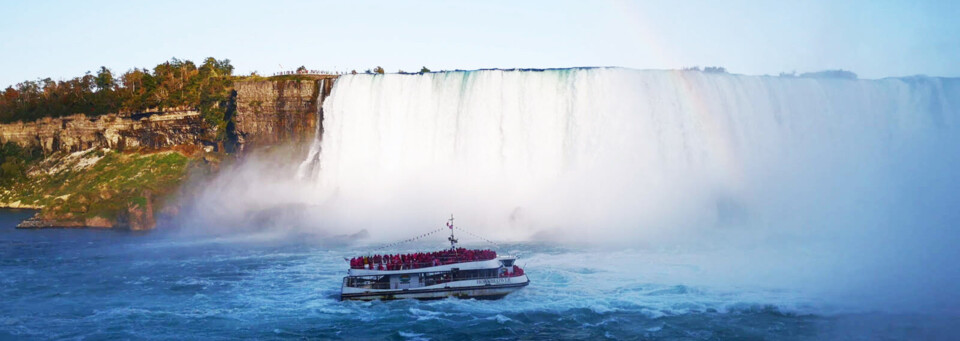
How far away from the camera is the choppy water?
28344 mm

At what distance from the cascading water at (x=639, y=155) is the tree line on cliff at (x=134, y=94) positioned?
22345mm

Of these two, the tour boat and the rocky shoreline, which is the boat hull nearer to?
the tour boat

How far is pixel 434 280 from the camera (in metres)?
33.7

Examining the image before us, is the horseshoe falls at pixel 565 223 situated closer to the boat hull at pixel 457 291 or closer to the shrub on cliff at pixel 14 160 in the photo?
the boat hull at pixel 457 291

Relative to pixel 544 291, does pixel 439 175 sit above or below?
above

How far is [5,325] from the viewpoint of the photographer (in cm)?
3062

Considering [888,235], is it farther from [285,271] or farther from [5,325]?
[5,325]

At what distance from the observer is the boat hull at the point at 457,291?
110 ft

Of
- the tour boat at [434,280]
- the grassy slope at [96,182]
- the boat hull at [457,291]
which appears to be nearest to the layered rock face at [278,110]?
the grassy slope at [96,182]

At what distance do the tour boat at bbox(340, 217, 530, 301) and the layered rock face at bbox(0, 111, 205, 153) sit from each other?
4748 centimetres

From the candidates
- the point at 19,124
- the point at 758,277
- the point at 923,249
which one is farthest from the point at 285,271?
the point at 19,124

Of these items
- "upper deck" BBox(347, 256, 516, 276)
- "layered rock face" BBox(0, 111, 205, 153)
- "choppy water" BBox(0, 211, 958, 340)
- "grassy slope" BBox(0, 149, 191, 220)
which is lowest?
"choppy water" BBox(0, 211, 958, 340)

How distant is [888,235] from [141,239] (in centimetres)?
4658

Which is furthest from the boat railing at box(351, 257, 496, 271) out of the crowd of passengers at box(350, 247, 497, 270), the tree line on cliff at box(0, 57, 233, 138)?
the tree line on cliff at box(0, 57, 233, 138)
